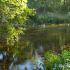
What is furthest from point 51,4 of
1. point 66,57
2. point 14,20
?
point 66,57

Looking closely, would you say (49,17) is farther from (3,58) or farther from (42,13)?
(3,58)

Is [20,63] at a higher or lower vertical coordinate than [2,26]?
lower

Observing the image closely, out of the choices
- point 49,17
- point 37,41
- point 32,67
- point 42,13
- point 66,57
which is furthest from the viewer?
point 42,13

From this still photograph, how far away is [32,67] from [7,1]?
30.9ft

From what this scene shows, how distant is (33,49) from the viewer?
30797 millimetres

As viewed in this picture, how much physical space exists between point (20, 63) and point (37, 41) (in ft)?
39.6

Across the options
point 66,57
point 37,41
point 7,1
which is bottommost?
point 37,41

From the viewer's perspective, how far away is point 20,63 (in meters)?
24.7

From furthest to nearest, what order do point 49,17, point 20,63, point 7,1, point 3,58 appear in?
point 49,17 < point 7,1 < point 3,58 < point 20,63

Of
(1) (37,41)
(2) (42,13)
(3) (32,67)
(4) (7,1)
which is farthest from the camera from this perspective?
(2) (42,13)

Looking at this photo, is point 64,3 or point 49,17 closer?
point 49,17

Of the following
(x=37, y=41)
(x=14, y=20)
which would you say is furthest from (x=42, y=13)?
(x=14, y=20)

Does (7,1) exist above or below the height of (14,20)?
above

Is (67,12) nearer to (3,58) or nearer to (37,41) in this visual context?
(37,41)
